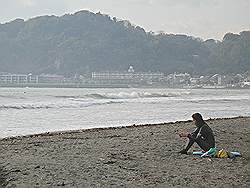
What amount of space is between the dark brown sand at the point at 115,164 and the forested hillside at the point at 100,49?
334 feet

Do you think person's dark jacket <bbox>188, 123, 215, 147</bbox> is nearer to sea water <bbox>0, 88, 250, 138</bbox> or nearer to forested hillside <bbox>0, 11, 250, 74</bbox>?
sea water <bbox>0, 88, 250, 138</bbox>

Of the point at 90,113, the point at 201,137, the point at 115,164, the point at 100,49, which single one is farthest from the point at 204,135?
the point at 100,49

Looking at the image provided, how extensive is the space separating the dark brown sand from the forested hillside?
10166cm

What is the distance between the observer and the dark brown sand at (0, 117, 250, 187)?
6398 millimetres

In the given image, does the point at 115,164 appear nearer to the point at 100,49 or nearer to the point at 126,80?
the point at 126,80

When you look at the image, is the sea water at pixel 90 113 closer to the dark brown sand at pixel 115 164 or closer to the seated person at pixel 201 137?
the dark brown sand at pixel 115 164

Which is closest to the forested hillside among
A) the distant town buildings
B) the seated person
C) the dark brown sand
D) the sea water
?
the distant town buildings

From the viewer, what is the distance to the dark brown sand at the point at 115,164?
21.0 ft

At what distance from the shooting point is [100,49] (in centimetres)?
12294

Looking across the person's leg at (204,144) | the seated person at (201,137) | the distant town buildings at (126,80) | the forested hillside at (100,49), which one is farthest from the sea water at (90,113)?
the forested hillside at (100,49)

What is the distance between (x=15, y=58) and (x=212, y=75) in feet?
173

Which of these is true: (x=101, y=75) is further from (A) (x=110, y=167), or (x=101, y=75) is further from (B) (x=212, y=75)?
(A) (x=110, y=167)

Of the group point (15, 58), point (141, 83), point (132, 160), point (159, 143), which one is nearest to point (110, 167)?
point (132, 160)

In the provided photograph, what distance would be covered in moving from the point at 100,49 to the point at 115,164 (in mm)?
116326
